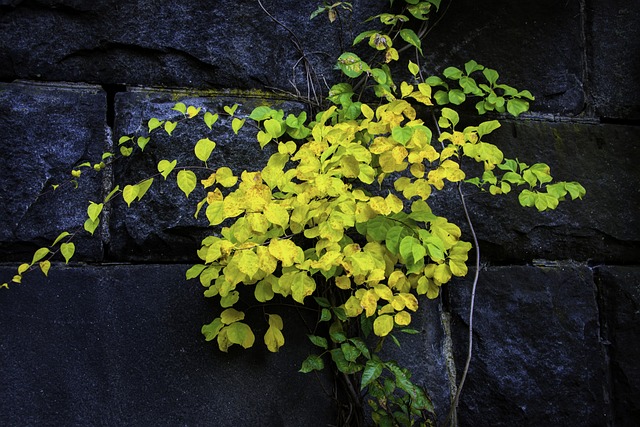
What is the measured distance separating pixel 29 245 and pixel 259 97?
2.24 feet

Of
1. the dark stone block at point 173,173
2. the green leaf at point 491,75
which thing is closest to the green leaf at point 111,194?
the dark stone block at point 173,173

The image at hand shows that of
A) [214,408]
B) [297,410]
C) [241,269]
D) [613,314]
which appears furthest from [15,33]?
[613,314]

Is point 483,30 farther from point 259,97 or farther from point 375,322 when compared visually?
point 375,322

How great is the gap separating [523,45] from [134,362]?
1375 millimetres

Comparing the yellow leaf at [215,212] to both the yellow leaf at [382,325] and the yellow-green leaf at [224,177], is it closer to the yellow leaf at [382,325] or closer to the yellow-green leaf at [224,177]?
the yellow-green leaf at [224,177]

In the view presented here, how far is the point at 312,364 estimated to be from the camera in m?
1.42

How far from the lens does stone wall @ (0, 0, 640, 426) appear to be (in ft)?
4.79

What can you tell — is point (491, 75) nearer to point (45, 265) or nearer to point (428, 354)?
point (428, 354)

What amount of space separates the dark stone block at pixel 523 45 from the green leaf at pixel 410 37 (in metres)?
0.12

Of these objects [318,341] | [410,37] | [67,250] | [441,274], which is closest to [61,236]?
[67,250]

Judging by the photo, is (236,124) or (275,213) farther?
(236,124)

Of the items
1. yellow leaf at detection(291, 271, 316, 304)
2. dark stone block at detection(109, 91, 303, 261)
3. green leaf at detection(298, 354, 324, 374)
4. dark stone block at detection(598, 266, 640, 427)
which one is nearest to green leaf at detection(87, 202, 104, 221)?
dark stone block at detection(109, 91, 303, 261)

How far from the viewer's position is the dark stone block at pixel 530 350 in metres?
1.62

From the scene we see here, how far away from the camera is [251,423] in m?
1.49
